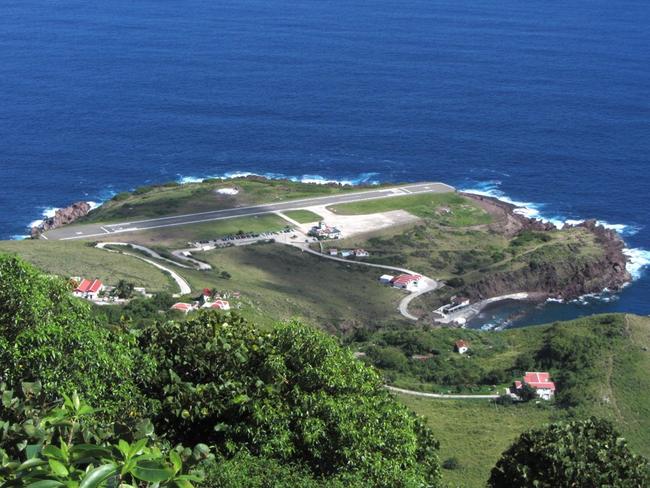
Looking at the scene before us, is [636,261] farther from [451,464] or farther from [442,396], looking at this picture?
[451,464]

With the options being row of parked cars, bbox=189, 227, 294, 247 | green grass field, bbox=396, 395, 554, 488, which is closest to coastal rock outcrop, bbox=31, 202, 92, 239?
row of parked cars, bbox=189, 227, 294, 247

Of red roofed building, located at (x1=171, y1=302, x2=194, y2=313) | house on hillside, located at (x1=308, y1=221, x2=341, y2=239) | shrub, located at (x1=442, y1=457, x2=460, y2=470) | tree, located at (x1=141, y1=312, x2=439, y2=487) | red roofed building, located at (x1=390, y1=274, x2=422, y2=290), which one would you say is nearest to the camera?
tree, located at (x1=141, y1=312, x2=439, y2=487)

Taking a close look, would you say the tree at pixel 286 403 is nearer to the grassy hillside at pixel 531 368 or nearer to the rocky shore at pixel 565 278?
the grassy hillside at pixel 531 368

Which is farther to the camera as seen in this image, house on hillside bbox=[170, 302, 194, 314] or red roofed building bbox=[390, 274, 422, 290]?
red roofed building bbox=[390, 274, 422, 290]

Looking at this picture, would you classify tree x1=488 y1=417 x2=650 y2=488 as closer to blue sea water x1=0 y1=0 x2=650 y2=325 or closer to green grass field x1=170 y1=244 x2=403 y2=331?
green grass field x1=170 y1=244 x2=403 y2=331

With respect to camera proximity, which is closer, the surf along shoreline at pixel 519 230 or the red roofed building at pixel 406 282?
the red roofed building at pixel 406 282

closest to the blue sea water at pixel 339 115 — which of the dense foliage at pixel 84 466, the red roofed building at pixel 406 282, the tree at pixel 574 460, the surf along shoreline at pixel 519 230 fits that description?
the surf along shoreline at pixel 519 230
